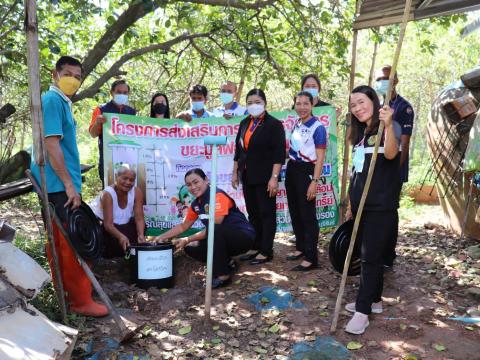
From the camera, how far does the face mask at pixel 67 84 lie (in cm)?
354

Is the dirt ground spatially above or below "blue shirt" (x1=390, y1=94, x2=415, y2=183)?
below

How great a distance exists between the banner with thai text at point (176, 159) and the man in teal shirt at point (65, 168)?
1785mm

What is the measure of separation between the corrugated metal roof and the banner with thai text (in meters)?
1.18

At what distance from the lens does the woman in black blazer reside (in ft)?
15.2

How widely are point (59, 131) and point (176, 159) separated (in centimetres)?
223

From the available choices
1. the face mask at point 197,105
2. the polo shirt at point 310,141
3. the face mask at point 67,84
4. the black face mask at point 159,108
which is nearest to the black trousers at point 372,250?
the polo shirt at point 310,141

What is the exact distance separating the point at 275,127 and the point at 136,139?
1881 millimetres

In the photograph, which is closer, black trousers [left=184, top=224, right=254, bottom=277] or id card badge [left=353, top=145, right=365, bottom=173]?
id card badge [left=353, top=145, right=365, bottom=173]

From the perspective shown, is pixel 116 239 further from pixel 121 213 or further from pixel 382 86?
pixel 382 86

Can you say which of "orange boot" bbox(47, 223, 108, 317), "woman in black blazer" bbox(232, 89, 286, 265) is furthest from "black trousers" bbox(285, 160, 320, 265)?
"orange boot" bbox(47, 223, 108, 317)

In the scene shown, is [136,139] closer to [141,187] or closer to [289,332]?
[141,187]

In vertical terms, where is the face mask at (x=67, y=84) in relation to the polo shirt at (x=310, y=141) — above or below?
above

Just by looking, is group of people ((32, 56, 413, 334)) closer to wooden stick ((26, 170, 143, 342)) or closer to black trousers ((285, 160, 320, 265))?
black trousers ((285, 160, 320, 265))

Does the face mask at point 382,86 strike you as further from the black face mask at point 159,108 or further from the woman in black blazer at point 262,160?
the black face mask at point 159,108
